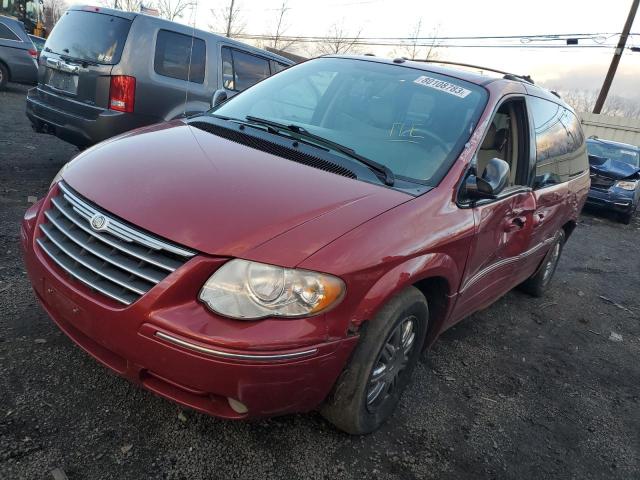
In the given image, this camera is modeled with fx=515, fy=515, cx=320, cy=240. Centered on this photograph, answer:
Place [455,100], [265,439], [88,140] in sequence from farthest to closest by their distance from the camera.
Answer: [88,140] < [455,100] < [265,439]

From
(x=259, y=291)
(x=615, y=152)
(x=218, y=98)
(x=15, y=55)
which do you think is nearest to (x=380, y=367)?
(x=259, y=291)

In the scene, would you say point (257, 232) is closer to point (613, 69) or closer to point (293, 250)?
point (293, 250)

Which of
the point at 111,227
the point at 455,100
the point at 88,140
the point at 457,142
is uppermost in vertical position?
the point at 455,100

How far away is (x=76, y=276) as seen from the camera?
2.10 m

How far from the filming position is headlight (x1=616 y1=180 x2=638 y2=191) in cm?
1030

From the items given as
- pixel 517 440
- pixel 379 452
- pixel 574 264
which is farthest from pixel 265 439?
pixel 574 264

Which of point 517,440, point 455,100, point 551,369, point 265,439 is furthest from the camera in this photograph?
point 551,369

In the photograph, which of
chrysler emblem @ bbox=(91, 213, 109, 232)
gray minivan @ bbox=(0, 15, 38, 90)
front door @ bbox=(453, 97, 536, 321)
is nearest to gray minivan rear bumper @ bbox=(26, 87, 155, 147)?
chrysler emblem @ bbox=(91, 213, 109, 232)

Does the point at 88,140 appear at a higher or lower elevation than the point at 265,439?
higher

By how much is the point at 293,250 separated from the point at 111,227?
2.45 feet

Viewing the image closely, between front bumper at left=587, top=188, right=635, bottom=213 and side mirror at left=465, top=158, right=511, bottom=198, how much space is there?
9.05 m

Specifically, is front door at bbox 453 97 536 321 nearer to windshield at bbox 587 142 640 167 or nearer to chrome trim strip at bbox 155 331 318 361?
chrome trim strip at bbox 155 331 318 361

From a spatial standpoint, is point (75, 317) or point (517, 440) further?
point (517, 440)

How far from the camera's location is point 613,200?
10.3m
